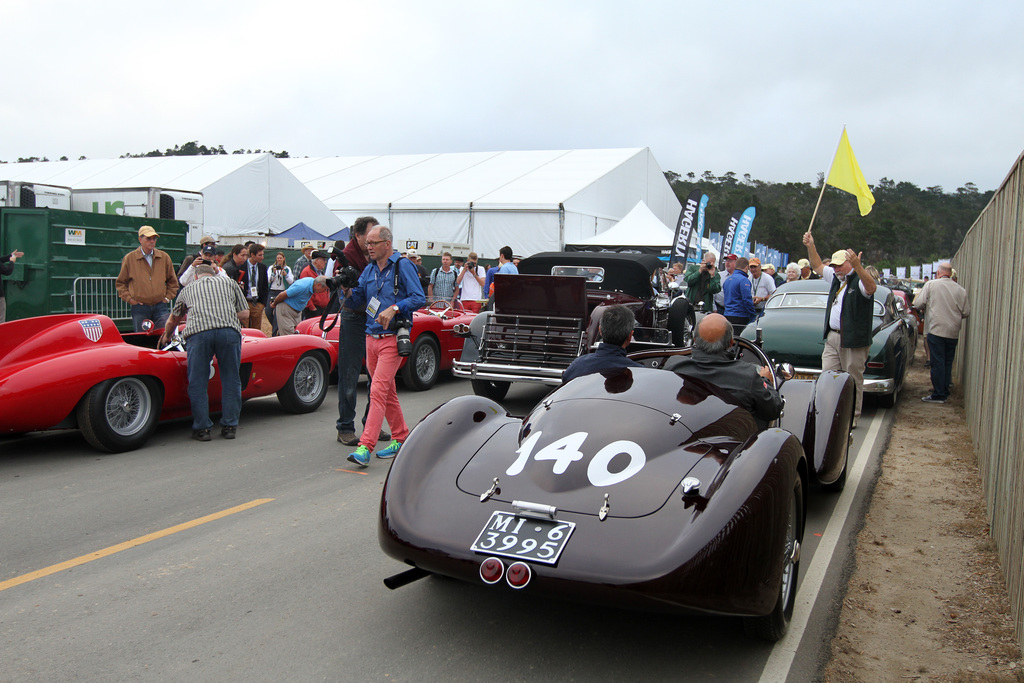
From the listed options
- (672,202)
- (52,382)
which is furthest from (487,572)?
(672,202)

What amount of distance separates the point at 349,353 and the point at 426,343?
3.56 m

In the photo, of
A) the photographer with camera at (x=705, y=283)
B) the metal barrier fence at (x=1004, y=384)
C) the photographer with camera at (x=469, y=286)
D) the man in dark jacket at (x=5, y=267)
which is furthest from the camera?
the photographer with camera at (x=469, y=286)

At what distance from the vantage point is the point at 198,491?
5.64 meters

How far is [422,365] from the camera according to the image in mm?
10492

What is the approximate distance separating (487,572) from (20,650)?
2018 mm

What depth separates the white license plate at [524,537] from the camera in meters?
3.04

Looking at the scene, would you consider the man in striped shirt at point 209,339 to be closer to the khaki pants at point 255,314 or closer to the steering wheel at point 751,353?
the steering wheel at point 751,353

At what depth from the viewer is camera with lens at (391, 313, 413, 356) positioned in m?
6.32

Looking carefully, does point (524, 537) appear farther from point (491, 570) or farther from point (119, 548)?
point (119, 548)

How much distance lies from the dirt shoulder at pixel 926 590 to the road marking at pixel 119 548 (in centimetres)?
373

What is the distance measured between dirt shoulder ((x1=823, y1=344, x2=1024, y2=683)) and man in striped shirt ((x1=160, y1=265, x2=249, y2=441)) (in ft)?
18.0

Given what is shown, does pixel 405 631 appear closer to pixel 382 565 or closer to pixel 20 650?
pixel 382 565

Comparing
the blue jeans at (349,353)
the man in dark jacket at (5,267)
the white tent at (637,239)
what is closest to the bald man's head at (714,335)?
the blue jeans at (349,353)

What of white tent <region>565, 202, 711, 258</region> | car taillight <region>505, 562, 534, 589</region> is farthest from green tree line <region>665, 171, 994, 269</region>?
car taillight <region>505, 562, 534, 589</region>
